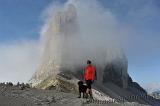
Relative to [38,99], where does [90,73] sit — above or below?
above

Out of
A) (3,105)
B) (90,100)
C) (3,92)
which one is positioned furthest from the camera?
(3,92)

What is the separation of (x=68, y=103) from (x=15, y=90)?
7949mm

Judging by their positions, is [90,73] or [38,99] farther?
[38,99]

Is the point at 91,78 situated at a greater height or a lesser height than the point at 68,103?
greater

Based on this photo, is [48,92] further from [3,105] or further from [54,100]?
[3,105]

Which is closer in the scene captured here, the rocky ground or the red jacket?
the rocky ground

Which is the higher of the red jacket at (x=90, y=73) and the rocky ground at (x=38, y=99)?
the red jacket at (x=90, y=73)

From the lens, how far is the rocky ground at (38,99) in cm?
3394

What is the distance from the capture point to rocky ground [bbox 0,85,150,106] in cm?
3394

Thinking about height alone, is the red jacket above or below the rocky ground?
above

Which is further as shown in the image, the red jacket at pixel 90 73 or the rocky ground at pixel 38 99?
the red jacket at pixel 90 73

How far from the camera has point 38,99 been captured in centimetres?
3622

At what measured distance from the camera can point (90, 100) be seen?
3484 centimetres

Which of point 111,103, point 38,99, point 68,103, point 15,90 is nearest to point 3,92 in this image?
point 15,90
